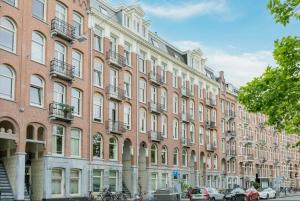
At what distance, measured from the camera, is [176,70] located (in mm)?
57312

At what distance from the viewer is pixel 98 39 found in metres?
41.8

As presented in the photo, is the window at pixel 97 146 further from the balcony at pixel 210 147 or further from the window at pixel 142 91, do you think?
the balcony at pixel 210 147

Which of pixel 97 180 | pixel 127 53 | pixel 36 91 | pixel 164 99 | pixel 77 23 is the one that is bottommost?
pixel 97 180

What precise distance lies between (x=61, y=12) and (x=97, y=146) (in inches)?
485

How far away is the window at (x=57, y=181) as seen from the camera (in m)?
34.1

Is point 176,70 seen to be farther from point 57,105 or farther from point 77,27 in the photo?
point 57,105

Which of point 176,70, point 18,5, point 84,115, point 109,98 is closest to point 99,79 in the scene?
point 109,98

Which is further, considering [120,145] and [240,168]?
[240,168]

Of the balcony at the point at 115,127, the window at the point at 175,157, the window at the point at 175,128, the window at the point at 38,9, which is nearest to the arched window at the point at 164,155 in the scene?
the window at the point at 175,157

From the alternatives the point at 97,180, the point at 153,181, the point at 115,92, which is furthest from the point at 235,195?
the point at 115,92

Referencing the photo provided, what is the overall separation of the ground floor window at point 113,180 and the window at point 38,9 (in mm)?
15886

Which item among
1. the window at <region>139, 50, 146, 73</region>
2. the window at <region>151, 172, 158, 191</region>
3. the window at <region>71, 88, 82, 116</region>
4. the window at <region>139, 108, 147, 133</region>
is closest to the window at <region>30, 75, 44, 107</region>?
the window at <region>71, 88, 82, 116</region>

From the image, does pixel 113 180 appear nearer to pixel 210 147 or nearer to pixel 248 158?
pixel 210 147

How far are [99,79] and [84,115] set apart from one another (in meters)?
4.67
